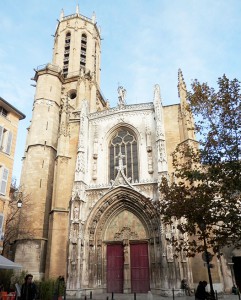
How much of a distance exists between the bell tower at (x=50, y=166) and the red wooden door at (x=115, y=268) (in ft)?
8.86

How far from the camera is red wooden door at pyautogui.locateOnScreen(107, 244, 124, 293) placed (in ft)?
53.9

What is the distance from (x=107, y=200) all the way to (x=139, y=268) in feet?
14.5

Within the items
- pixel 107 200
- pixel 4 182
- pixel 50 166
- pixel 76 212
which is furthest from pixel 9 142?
pixel 107 200

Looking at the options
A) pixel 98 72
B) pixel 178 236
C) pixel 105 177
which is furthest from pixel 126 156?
pixel 98 72

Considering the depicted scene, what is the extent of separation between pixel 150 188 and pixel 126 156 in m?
3.37

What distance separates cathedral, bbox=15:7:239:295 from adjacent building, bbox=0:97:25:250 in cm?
418

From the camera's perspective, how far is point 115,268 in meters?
17.0

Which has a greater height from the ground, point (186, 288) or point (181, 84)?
point (181, 84)

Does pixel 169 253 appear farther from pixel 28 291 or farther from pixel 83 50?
pixel 83 50

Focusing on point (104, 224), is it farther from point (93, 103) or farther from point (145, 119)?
point (93, 103)

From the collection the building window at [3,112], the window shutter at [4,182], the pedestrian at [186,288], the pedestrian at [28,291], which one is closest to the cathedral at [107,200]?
the pedestrian at [186,288]

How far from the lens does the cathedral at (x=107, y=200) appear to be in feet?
52.4

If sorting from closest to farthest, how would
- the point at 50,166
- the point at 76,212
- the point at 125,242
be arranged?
the point at 125,242 → the point at 76,212 → the point at 50,166

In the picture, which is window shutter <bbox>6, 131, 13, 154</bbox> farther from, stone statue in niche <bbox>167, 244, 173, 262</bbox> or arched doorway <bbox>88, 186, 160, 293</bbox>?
stone statue in niche <bbox>167, 244, 173, 262</bbox>
